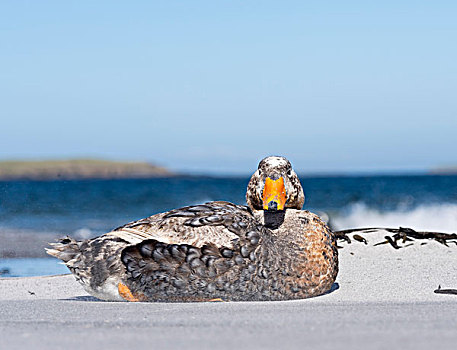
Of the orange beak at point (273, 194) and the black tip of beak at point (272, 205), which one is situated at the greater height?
the orange beak at point (273, 194)

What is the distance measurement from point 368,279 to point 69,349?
4400 millimetres

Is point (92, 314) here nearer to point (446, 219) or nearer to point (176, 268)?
point (176, 268)

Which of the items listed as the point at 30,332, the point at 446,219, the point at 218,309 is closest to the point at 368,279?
the point at 218,309

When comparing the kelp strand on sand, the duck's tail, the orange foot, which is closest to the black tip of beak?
the orange foot

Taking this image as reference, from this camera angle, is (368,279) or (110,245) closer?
(110,245)

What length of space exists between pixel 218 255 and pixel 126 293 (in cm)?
86

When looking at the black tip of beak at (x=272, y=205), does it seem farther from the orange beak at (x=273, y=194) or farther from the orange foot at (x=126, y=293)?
the orange foot at (x=126, y=293)

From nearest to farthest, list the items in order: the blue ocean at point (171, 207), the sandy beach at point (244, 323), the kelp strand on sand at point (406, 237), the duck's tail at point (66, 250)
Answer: the sandy beach at point (244, 323) < the duck's tail at point (66, 250) < the kelp strand on sand at point (406, 237) < the blue ocean at point (171, 207)

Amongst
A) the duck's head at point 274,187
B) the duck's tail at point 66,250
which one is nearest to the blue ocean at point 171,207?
the duck's tail at point 66,250

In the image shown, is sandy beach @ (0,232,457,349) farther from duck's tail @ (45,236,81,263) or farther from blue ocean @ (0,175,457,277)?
blue ocean @ (0,175,457,277)

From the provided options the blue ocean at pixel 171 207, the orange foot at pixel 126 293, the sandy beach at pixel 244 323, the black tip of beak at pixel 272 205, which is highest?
the black tip of beak at pixel 272 205

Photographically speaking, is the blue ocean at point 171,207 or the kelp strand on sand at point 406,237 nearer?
the kelp strand on sand at point 406,237

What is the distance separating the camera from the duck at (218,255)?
224 inches

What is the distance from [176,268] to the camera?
5699 millimetres
